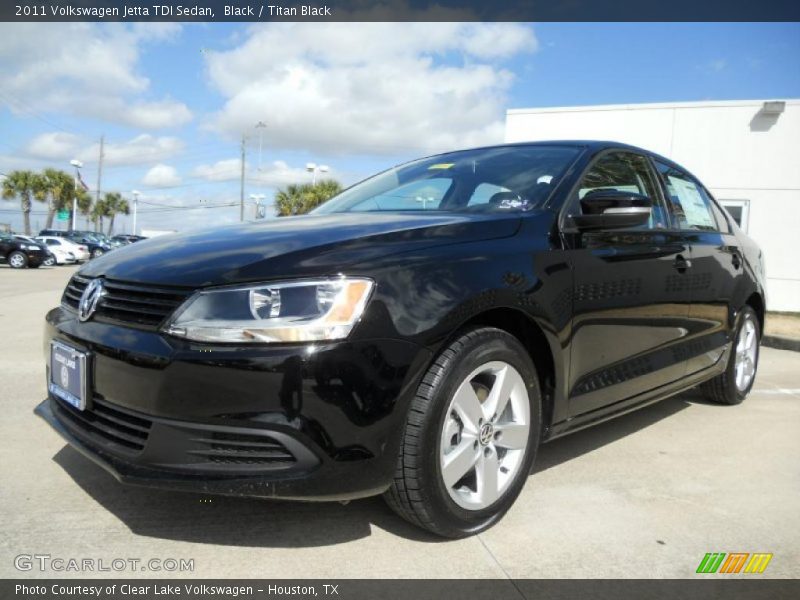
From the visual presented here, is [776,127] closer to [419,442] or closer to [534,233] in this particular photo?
[534,233]

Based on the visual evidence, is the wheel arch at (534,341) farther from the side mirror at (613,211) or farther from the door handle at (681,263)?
the door handle at (681,263)

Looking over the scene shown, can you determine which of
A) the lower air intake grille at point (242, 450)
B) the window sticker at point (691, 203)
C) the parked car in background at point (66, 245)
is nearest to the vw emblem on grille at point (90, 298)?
the lower air intake grille at point (242, 450)

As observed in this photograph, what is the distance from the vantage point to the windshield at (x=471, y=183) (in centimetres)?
284

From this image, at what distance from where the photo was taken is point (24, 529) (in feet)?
7.41

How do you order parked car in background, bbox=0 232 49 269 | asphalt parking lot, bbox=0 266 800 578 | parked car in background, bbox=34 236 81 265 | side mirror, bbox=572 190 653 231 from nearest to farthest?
asphalt parking lot, bbox=0 266 800 578
side mirror, bbox=572 190 653 231
parked car in background, bbox=0 232 49 269
parked car in background, bbox=34 236 81 265

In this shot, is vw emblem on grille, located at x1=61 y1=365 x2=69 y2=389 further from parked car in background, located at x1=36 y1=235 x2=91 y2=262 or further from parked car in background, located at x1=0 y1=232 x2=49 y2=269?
parked car in background, located at x1=36 y1=235 x2=91 y2=262

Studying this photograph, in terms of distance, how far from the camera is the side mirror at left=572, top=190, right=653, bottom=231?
2.66 metres

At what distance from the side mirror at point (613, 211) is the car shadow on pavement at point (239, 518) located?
1.43 m

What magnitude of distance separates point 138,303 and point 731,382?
3884mm

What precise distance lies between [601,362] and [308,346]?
1.51 m

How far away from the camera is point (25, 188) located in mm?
52875

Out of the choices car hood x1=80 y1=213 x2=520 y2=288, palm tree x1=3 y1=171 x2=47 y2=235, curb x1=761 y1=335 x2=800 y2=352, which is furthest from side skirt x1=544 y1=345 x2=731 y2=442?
palm tree x1=3 y1=171 x2=47 y2=235

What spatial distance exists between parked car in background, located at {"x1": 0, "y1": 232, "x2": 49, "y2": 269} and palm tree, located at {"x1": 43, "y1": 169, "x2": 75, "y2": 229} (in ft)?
114

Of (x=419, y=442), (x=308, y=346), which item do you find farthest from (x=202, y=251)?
(x=419, y=442)
